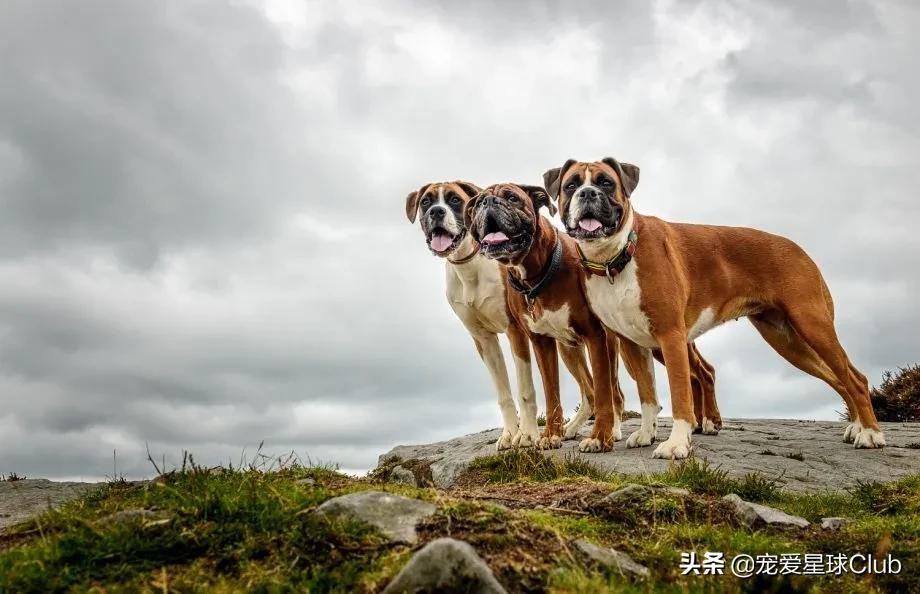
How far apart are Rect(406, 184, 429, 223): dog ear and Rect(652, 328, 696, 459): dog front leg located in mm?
3357

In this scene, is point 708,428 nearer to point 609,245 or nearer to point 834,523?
point 609,245

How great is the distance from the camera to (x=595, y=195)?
308 inches

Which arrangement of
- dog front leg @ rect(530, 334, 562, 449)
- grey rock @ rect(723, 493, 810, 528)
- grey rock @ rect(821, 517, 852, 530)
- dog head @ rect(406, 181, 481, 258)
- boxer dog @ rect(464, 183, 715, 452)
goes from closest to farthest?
grey rock @ rect(723, 493, 810, 528), grey rock @ rect(821, 517, 852, 530), boxer dog @ rect(464, 183, 715, 452), dog head @ rect(406, 181, 481, 258), dog front leg @ rect(530, 334, 562, 449)

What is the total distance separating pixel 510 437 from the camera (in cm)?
951

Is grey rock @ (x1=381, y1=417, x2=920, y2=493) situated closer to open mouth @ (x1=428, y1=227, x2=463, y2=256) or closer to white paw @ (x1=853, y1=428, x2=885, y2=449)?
white paw @ (x1=853, y1=428, x2=885, y2=449)

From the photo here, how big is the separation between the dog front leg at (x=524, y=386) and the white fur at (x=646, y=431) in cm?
114

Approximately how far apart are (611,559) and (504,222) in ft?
16.0

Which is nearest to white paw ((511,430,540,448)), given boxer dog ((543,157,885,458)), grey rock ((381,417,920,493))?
grey rock ((381,417,920,493))

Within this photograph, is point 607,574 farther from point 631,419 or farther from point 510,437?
point 631,419

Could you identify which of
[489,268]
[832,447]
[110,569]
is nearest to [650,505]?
[110,569]

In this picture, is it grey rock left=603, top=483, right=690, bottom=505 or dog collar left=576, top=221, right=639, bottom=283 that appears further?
dog collar left=576, top=221, right=639, bottom=283

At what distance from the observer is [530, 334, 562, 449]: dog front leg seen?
9.09m

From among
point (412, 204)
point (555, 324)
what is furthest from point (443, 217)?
→ point (555, 324)

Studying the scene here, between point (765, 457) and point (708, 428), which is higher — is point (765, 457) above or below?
below
